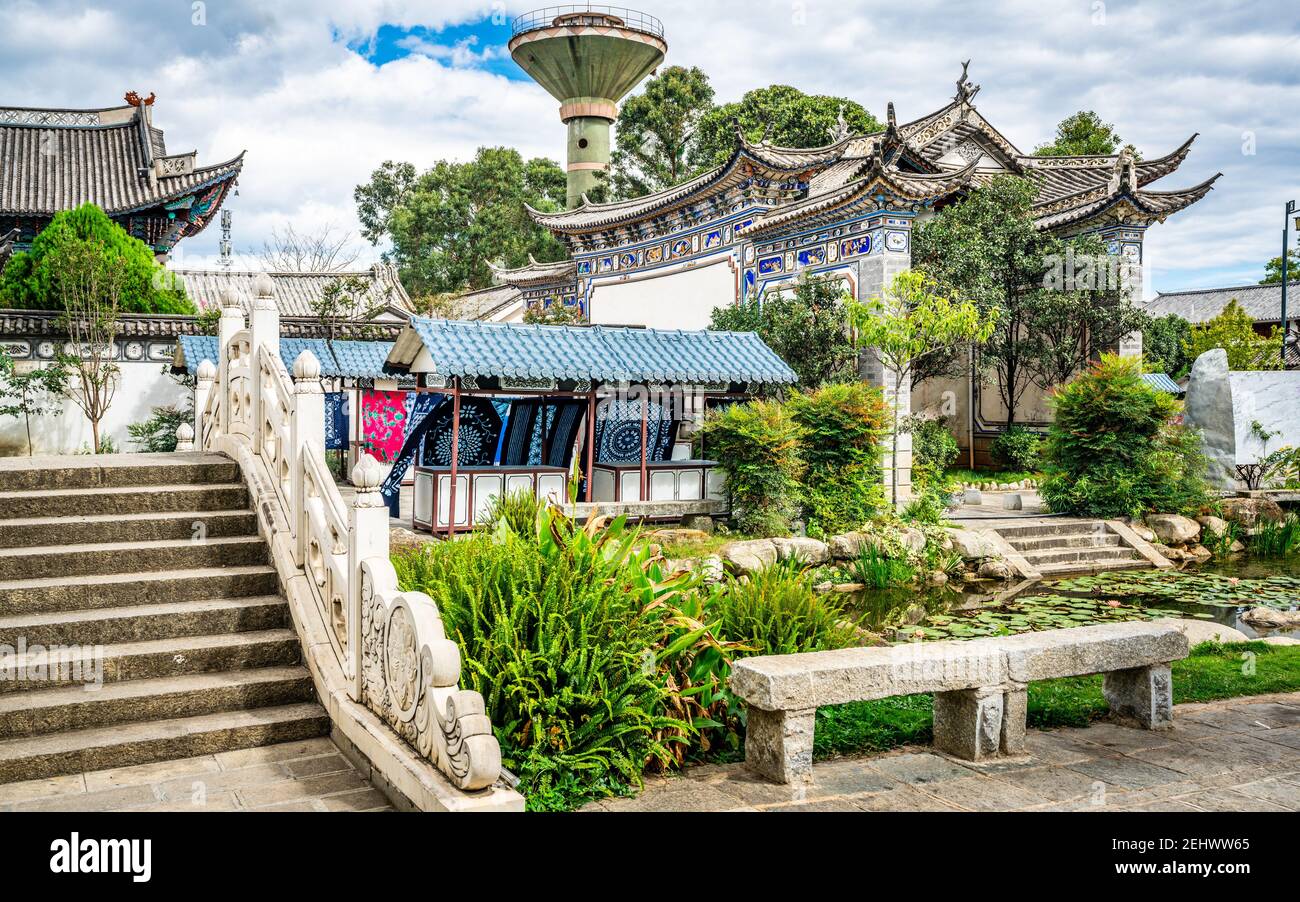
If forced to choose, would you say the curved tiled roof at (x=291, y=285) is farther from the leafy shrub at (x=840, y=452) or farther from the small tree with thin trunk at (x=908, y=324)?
the leafy shrub at (x=840, y=452)

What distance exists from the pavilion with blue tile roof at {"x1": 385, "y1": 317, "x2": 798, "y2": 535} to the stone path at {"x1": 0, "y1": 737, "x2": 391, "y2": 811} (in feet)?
20.4

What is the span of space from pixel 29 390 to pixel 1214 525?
1801 centimetres

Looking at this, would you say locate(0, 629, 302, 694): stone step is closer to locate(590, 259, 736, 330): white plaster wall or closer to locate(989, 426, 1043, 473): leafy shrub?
locate(590, 259, 736, 330): white plaster wall

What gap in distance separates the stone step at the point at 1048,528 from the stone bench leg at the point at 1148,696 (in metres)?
8.44

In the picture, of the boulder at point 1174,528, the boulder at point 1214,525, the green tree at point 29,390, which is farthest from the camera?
the green tree at point 29,390

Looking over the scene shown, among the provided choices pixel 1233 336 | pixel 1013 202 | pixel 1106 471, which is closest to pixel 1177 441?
pixel 1106 471

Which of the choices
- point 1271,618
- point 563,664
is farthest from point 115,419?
point 1271,618

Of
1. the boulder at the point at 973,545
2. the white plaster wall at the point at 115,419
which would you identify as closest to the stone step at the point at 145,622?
the boulder at the point at 973,545

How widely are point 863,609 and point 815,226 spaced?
8.37 m

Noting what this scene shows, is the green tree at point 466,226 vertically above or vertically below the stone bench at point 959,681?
above

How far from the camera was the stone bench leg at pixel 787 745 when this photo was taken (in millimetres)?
4238

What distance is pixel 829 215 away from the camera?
16.7 metres

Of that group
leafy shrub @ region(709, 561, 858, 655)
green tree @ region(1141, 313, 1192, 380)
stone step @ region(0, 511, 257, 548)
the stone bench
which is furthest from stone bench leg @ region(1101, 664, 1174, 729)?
green tree @ region(1141, 313, 1192, 380)

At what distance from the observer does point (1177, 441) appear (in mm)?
14680
